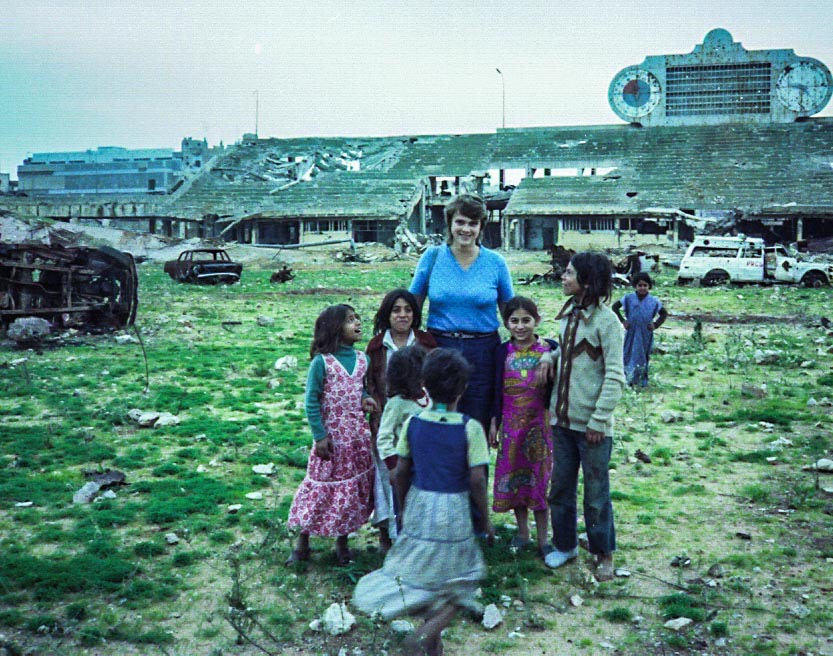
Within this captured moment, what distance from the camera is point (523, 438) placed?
172 inches

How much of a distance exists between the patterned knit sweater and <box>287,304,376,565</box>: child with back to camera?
3.38ft

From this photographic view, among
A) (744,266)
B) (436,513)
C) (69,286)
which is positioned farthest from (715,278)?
(436,513)

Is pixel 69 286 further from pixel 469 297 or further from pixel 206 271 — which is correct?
pixel 206 271

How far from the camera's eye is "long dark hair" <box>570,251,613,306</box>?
402 centimetres

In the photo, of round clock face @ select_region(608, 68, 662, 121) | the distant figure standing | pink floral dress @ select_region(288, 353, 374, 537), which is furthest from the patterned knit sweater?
round clock face @ select_region(608, 68, 662, 121)

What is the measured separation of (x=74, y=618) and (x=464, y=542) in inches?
75.5

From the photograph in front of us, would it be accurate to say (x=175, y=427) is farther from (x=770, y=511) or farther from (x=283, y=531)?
(x=770, y=511)

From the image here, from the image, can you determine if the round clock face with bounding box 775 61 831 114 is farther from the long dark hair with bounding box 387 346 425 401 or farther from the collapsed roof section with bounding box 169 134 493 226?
the long dark hair with bounding box 387 346 425 401

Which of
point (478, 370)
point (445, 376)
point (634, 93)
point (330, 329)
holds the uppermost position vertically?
point (634, 93)

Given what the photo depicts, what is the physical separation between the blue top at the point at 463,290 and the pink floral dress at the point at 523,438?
265 millimetres

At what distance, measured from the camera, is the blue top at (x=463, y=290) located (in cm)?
420

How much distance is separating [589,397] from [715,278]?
18.7 meters

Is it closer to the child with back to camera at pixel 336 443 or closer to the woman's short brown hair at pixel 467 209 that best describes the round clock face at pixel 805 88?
the woman's short brown hair at pixel 467 209

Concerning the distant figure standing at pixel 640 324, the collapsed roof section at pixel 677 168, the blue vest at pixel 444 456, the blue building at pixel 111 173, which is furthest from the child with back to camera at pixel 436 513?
the blue building at pixel 111 173
